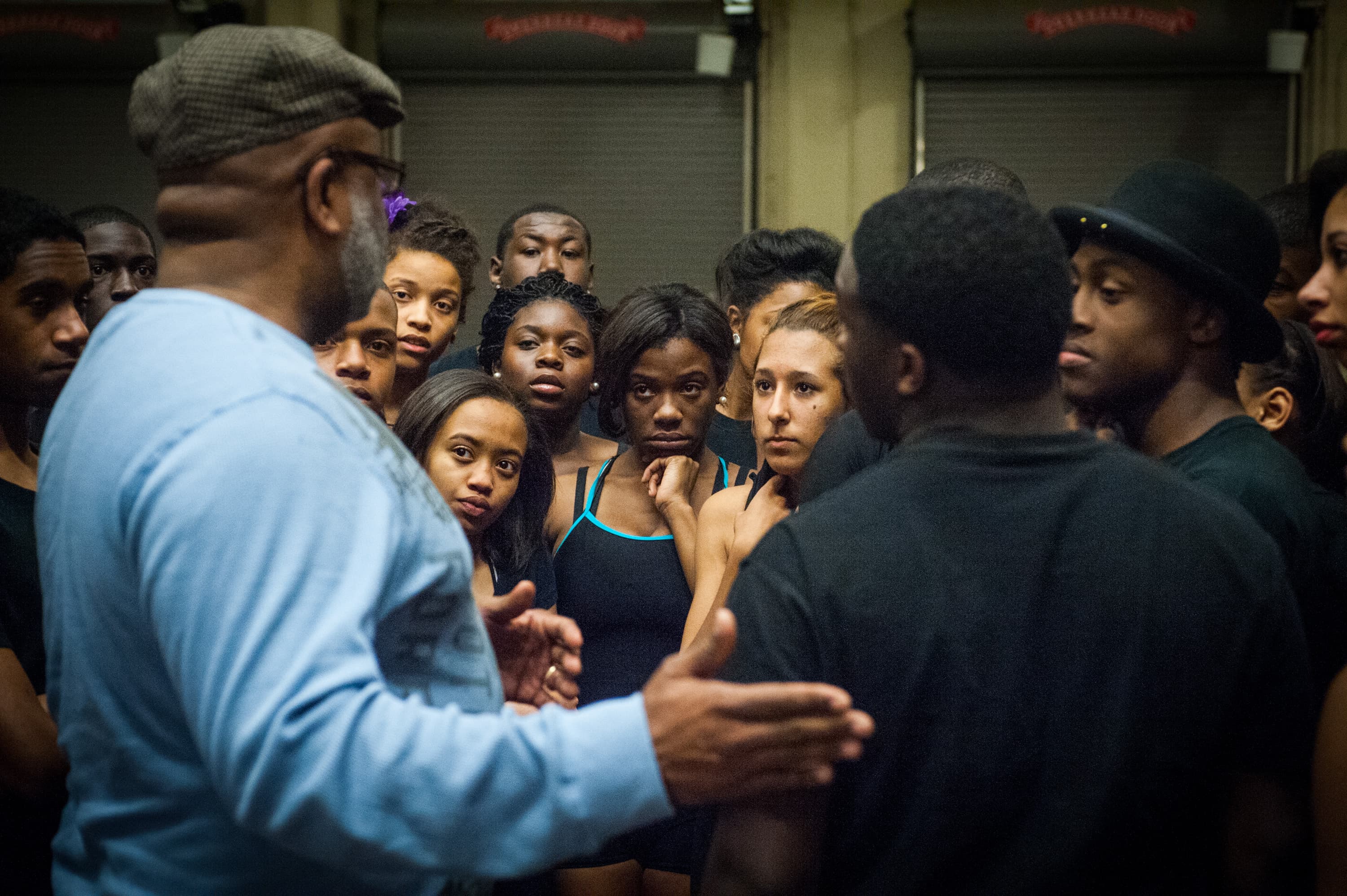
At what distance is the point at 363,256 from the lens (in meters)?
1.42

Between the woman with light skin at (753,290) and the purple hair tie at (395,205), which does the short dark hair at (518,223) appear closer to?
the purple hair tie at (395,205)

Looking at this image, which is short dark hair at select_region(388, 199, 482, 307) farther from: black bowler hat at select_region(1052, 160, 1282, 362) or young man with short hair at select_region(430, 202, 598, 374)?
black bowler hat at select_region(1052, 160, 1282, 362)

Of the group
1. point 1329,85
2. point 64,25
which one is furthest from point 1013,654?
point 64,25

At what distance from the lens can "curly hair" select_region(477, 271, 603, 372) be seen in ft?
12.2

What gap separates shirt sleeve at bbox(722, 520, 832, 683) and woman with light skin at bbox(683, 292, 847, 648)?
122 cm

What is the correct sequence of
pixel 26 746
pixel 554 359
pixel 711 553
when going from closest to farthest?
pixel 26 746, pixel 711 553, pixel 554 359

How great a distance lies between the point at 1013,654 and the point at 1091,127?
230 inches

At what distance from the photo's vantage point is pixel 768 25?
257 inches

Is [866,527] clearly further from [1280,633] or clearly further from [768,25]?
[768,25]

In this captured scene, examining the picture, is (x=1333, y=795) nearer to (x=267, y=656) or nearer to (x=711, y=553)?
(x=267, y=656)

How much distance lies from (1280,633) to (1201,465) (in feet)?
1.93

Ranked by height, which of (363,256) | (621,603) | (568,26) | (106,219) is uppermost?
(568,26)

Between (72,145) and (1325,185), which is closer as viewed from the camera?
(1325,185)

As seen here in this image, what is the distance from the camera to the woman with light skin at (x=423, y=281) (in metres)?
3.82
